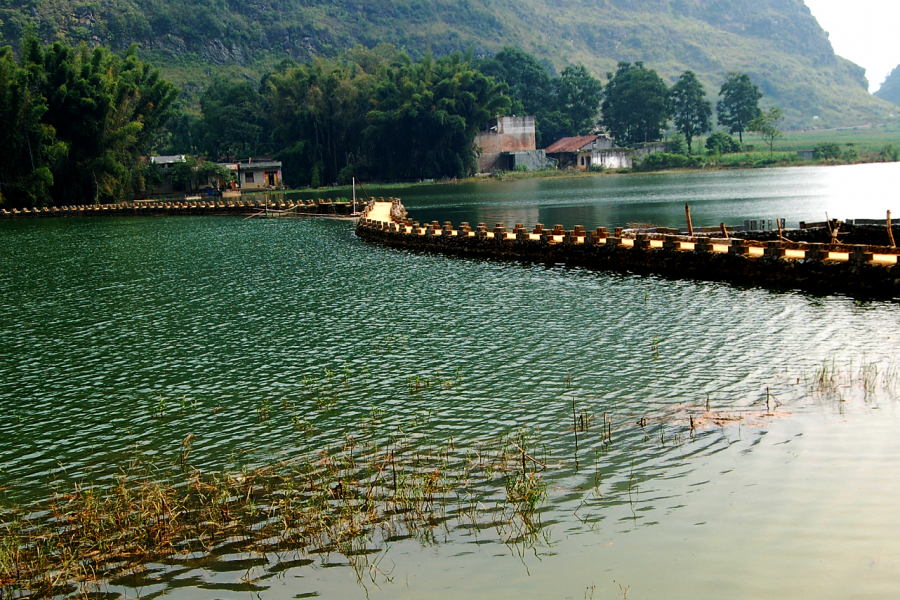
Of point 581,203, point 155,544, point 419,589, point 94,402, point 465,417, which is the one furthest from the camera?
point 581,203

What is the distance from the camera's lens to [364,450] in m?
14.5

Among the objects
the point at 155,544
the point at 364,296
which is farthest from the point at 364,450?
the point at 364,296

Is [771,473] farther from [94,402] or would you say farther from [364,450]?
[94,402]

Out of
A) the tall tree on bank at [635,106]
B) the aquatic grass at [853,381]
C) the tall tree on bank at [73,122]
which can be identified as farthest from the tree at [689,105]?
the aquatic grass at [853,381]

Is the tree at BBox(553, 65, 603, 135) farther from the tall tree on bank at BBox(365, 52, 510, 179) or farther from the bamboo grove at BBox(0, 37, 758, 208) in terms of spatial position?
the tall tree on bank at BBox(365, 52, 510, 179)

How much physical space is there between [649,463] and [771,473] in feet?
6.02

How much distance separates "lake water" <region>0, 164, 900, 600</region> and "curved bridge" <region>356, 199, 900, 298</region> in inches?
64.7

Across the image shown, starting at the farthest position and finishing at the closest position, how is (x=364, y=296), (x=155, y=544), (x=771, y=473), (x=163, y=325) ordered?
1. (x=364, y=296)
2. (x=163, y=325)
3. (x=771, y=473)
4. (x=155, y=544)

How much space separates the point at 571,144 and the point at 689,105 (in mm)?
23969

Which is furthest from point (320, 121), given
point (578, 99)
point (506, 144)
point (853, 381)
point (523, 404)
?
point (853, 381)

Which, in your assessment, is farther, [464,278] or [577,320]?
[464,278]

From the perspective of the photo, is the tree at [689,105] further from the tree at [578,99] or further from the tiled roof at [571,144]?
the tiled roof at [571,144]

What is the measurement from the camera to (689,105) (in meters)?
141

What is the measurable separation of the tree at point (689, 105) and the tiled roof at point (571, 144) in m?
19.6
